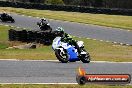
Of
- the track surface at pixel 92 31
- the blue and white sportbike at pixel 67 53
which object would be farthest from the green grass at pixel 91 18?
the blue and white sportbike at pixel 67 53

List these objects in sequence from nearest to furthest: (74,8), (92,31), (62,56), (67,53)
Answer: (62,56) < (67,53) < (92,31) < (74,8)

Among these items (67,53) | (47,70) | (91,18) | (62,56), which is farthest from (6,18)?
(47,70)

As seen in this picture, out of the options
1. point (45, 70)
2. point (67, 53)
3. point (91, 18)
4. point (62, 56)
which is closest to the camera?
point (45, 70)

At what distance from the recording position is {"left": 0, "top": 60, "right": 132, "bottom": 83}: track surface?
1095cm

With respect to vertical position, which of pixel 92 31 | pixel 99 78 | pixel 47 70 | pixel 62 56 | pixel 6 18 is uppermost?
pixel 99 78

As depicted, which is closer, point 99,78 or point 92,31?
point 99,78

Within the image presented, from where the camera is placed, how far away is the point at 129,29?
38.2 m

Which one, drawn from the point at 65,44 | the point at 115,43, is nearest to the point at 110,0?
the point at 115,43

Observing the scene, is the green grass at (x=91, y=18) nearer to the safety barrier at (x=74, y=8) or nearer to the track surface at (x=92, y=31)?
the safety barrier at (x=74, y=8)

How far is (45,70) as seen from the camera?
40.9ft

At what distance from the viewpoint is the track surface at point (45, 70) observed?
35.9ft

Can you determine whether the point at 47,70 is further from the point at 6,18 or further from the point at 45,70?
the point at 6,18

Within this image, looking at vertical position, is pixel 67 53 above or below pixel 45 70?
below

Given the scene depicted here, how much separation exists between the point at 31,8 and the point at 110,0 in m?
20.4
